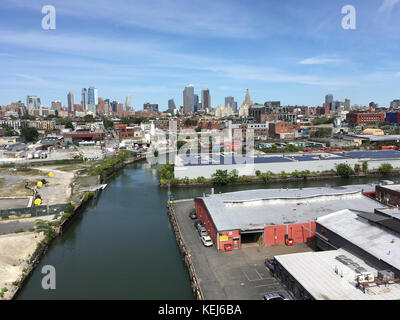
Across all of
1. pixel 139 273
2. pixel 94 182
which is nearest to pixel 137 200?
pixel 94 182

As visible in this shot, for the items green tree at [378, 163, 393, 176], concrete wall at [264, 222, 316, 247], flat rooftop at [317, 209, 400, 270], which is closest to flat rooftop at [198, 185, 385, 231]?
concrete wall at [264, 222, 316, 247]

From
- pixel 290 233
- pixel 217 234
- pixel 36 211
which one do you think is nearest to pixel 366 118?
pixel 290 233

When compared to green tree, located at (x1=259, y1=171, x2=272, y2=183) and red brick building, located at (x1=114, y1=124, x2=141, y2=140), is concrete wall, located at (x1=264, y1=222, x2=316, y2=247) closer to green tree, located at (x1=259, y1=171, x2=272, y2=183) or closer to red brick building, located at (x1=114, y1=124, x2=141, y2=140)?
green tree, located at (x1=259, y1=171, x2=272, y2=183)

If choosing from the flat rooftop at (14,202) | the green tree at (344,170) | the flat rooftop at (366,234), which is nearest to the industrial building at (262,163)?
the green tree at (344,170)

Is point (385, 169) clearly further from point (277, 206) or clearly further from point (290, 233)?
point (290, 233)

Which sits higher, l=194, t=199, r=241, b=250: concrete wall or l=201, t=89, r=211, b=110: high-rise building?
l=201, t=89, r=211, b=110: high-rise building

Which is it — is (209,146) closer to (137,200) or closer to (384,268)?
(137,200)
